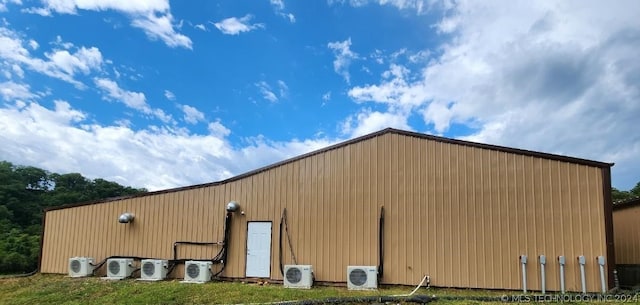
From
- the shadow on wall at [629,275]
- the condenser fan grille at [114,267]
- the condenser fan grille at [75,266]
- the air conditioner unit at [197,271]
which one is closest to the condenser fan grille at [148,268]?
the condenser fan grille at [114,267]

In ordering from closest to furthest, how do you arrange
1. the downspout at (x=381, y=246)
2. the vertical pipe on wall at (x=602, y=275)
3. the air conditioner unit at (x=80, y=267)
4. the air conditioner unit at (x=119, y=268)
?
the vertical pipe on wall at (x=602, y=275)
the downspout at (x=381, y=246)
the air conditioner unit at (x=119, y=268)
the air conditioner unit at (x=80, y=267)

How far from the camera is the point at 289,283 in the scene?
10.6 metres

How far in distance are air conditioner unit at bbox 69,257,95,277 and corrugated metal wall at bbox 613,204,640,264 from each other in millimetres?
14672

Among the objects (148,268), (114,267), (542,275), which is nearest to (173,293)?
(148,268)

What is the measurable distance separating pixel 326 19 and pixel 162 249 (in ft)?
25.9

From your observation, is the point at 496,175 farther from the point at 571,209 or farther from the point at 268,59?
the point at 268,59

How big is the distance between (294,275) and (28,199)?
19897 millimetres

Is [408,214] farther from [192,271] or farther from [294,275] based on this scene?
[192,271]

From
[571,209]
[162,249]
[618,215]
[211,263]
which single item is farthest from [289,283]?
[618,215]

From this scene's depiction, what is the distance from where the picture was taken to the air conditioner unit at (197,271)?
447 inches

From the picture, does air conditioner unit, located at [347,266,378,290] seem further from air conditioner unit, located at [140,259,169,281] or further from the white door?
air conditioner unit, located at [140,259,169,281]

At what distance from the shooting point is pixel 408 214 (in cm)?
1058

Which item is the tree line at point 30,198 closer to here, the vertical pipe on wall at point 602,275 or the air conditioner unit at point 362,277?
the vertical pipe on wall at point 602,275

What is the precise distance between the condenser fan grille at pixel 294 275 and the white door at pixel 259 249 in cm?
95
